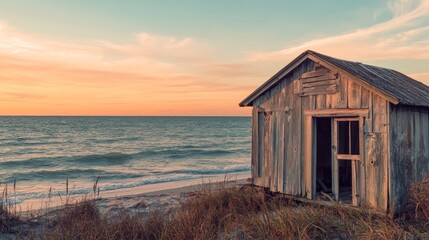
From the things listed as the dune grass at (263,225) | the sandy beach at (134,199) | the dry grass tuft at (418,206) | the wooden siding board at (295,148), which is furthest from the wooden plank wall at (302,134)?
the sandy beach at (134,199)

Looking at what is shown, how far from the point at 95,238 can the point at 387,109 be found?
6105 millimetres

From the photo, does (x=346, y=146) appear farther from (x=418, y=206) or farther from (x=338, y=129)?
(x=418, y=206)

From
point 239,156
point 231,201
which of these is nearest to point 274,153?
point 231,201

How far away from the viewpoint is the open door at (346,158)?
8.00 m

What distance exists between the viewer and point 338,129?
341 inches

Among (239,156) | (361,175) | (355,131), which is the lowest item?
(239,156)

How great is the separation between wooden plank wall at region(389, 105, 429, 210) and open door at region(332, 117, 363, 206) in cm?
68

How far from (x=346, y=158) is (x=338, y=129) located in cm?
83

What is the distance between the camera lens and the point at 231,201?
9.07 m

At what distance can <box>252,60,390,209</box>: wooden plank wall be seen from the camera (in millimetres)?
7574

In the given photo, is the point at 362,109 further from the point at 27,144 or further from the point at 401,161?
the point at 27,144

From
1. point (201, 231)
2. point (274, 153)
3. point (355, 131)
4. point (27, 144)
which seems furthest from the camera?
point (27, 144)

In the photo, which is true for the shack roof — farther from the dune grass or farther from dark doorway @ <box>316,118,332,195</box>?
dark doorway @ <box>316,118,332,195</box>

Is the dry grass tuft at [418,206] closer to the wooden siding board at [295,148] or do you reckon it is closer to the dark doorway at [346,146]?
the wooden siding board at [295,148]
